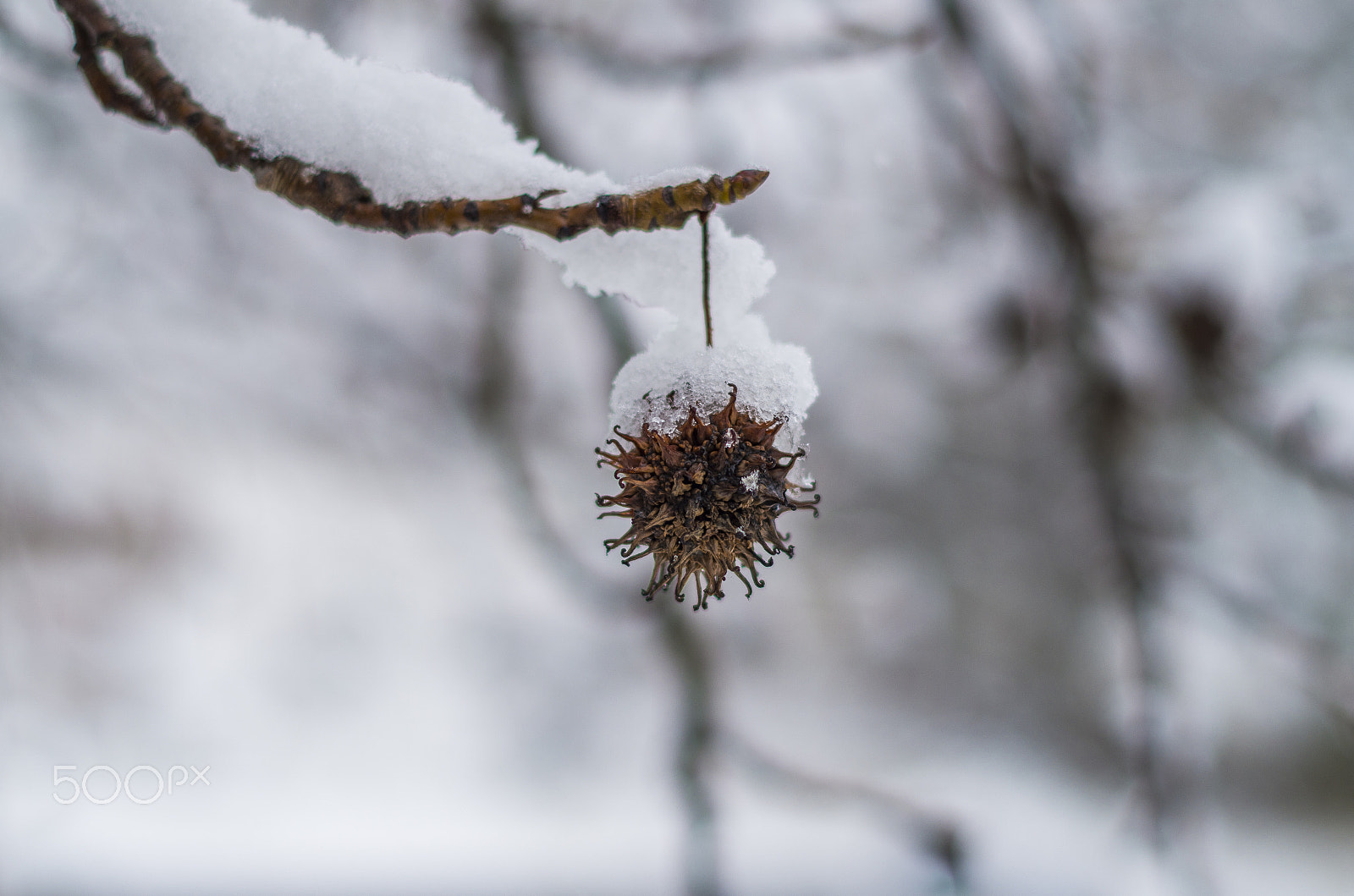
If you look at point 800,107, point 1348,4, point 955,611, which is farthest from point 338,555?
point 1348,4

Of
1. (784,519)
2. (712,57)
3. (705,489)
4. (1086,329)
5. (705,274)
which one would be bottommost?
(705,489)

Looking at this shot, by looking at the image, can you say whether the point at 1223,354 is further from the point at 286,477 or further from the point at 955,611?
the point at 286,477

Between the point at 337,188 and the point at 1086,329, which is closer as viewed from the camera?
the point at 337,188

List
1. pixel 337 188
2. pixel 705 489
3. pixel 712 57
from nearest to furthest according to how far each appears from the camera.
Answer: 1. pixel 337 188
2. pixel 705 489
3. pixel 712 57

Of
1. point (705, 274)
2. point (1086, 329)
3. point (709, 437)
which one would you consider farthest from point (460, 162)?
point (1086, 329)

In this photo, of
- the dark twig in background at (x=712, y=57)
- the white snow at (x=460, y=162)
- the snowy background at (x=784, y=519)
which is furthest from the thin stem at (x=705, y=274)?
the dark twig in background at (x=712, y=57)

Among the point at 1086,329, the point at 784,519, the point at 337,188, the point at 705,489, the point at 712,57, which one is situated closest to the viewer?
the point at 337,188

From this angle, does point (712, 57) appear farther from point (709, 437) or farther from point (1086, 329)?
point (709, 437)
